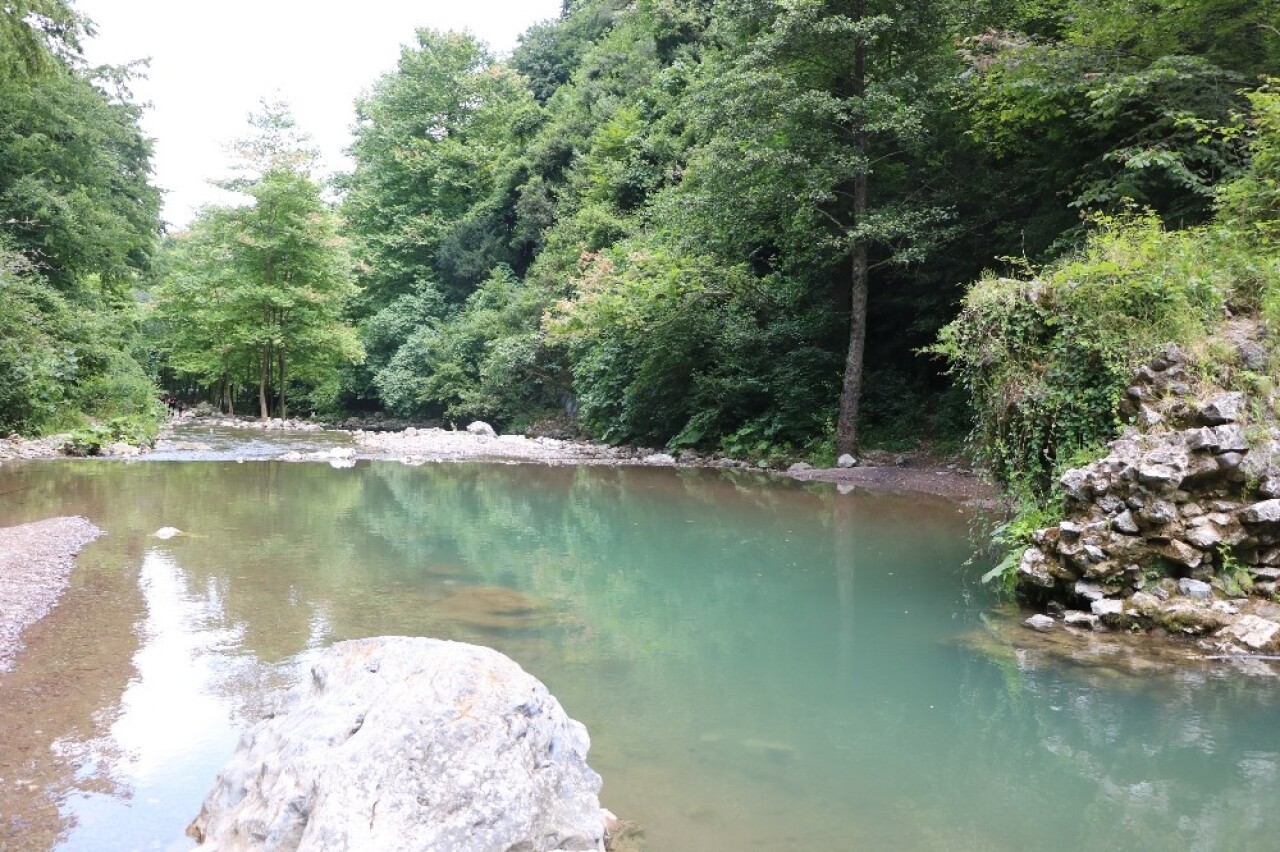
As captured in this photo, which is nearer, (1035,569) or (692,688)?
(692,688)

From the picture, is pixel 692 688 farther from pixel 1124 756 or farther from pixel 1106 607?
pixel 1106 607

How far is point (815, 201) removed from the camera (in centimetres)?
1714

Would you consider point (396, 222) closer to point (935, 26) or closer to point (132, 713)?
point (935, 26)

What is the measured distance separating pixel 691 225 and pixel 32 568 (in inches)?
583

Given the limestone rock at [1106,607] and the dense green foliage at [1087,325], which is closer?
the limestone rock at [1106,607]

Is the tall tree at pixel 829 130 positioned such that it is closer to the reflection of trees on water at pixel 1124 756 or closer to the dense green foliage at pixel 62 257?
the reflection of trees on water at pixel 1124 756

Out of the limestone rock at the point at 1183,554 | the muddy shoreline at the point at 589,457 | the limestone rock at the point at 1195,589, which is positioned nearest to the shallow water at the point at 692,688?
the limestone rock at the point at 1195,589

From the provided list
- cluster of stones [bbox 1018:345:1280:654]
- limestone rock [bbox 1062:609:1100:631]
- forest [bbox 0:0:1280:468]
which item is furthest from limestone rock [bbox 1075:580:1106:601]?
forest [bbox 0:0:1280:468]

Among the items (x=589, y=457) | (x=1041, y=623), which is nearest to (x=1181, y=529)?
(x=1041, y=623)

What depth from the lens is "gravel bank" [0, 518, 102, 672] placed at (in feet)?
21.4

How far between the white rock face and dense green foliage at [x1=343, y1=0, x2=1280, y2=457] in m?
5.99

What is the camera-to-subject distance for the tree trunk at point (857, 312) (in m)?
17.2

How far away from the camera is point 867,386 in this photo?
19.3 meters

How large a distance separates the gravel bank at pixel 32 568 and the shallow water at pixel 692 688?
17 centimetres
